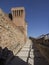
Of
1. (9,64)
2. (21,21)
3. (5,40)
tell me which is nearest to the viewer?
(9,64)

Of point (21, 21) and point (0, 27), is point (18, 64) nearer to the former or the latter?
point (0, 27)

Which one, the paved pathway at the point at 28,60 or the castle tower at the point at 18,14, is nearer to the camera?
the paved pathway at the point at 28,60

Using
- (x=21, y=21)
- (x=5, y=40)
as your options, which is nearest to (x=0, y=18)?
(x=5, y=40)

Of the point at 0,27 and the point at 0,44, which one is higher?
the point at 0,27

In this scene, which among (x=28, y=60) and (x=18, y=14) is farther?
(x=18, y=14)

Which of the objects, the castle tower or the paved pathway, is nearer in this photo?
the paved pathway

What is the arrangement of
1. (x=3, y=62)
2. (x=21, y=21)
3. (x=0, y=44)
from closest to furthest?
(x=3, y=62), (x=0, y=44), (x=21, y=21)

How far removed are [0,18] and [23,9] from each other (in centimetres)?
1643

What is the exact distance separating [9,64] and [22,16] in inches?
731

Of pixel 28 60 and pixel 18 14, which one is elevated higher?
pixel 28 60

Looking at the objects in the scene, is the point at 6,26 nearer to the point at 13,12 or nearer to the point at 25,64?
the point at 25,64

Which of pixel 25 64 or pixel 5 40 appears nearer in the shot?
pixel 25 64

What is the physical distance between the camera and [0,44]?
7.02 metres

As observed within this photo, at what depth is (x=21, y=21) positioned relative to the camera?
22781mm
